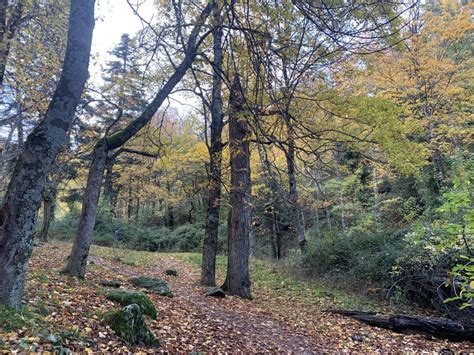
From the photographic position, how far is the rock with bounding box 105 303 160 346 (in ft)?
10.6

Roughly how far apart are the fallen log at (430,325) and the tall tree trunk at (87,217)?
5574 mm

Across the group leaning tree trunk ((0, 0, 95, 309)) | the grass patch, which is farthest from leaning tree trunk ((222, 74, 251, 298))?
leaning tree trunk ((0, 0, 95, 309))

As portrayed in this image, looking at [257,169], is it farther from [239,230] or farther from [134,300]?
[134,300]

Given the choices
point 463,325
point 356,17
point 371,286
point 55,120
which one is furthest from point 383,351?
point 55,120

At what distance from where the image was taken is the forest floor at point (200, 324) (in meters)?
2.77

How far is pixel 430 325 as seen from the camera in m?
5.77

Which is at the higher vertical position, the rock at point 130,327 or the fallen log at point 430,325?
the rock at point 130,327

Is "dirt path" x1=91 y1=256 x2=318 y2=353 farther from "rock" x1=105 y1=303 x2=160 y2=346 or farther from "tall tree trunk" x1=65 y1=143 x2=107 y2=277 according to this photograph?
"tall tree trunk" x1=65 y1=143 x2=107 y2=277

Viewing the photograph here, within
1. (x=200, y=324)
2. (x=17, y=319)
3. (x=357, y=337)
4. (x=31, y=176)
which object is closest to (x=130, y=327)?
(x=17, y=319)

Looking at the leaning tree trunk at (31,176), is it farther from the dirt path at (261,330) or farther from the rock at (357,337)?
the rock at (357,337)

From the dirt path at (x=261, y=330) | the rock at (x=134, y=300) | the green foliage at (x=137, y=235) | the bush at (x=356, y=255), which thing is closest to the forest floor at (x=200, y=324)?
the dirt path at (x=261, y=330)

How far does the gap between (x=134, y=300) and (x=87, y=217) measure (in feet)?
6.97

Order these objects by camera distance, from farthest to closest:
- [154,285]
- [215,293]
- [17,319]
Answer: [215,293] < [154,285] < [17,319]

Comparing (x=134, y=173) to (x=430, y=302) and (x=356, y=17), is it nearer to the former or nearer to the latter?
(x=430, y=302)
